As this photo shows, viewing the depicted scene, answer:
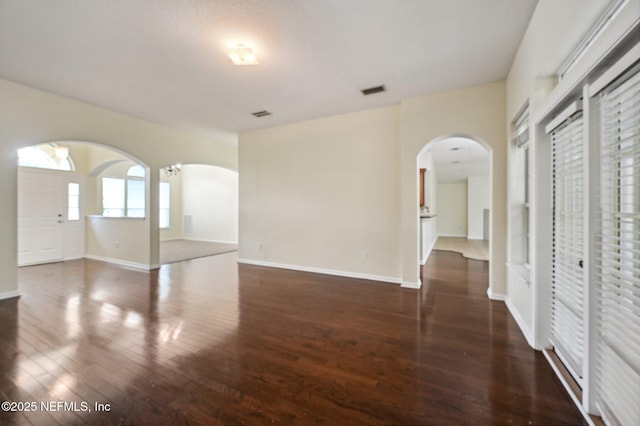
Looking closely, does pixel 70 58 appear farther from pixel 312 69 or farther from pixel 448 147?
pixel 448 147

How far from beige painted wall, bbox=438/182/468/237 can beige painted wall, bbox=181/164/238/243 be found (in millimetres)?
8781

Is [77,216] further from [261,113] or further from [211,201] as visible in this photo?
[261,113]

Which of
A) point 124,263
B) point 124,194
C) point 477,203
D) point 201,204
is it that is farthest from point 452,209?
point 124,194

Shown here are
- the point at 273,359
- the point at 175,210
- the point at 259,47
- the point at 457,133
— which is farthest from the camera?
the point at 175,210

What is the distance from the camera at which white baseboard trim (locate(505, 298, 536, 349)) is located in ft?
7.77

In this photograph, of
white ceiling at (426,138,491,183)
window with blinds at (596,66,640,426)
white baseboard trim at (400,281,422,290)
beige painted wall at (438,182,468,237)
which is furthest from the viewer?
beige painted wall at (438,182,468,237)

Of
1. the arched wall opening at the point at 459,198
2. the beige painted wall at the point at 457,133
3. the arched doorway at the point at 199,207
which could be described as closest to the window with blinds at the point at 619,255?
the beige painted wall at the point at 457,133

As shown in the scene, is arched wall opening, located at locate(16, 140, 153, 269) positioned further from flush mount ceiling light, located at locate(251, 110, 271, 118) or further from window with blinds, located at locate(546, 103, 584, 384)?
window with blinds, located at locate(546, 103, 584, 384)

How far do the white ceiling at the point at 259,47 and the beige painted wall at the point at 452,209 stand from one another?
8.63 m

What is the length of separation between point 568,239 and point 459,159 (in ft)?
20.8

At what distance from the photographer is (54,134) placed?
3.96 m

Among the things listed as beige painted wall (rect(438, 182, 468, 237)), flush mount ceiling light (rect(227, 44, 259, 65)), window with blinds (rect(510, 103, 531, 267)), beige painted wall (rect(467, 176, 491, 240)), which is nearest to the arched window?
flush mount ceiling light (rect(227, 44, 259, 65))

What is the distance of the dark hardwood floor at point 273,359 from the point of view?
159 centimetres

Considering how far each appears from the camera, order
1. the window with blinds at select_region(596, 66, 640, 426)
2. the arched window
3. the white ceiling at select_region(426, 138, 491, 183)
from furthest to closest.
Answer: the arched window → the white ceiling at select_region(426, 138, 491, 183) → the window with blinds at select_region(596, 66, 640, 426)
